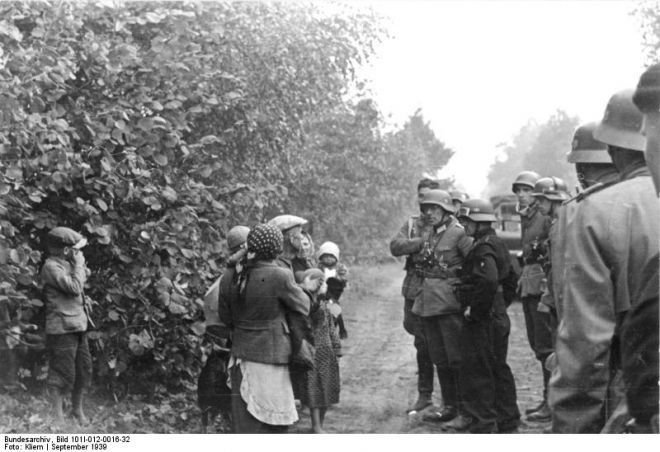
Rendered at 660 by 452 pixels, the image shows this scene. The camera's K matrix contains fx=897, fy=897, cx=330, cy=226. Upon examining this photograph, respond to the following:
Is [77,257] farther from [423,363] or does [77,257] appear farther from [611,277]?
[611,277]

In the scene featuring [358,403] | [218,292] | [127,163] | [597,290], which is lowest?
[358,403]

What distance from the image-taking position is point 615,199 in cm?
284

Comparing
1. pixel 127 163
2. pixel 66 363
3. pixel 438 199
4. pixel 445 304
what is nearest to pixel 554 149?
pixel 438 199

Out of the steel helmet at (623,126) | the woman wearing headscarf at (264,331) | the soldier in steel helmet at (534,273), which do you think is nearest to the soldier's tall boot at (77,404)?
the woman wearing headscarf at (264,331)

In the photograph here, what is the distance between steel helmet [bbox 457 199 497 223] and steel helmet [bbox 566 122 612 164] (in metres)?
3.22

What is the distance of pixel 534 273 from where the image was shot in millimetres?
7473

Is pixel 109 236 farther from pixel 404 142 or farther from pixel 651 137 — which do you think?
pixel 404 142

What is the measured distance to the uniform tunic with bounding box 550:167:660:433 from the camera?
269cm

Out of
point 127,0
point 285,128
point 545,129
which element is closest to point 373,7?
point 285,128

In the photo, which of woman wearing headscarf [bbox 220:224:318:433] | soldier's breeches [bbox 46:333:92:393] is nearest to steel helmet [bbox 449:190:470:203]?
woman wearing headscarf [bbox 220:224:318:433]

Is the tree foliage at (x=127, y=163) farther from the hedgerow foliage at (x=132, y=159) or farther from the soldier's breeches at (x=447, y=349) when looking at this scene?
the soldier's breeches at (x=447, y=349)

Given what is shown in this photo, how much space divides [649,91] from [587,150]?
764 mm

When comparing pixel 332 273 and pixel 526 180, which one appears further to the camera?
pixel 332 273
